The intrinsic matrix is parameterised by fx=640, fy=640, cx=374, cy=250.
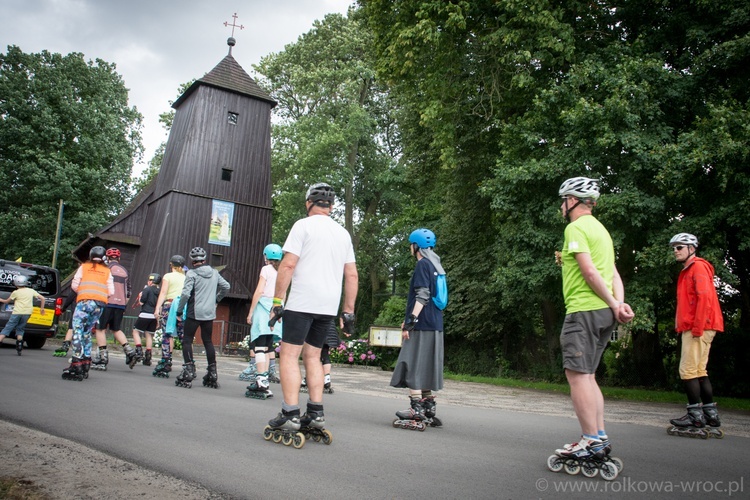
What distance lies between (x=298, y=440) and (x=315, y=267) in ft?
4.81

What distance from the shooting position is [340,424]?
6887mm

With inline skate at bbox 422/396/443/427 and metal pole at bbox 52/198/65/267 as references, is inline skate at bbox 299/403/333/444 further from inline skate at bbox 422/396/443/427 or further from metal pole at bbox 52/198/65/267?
metal pole at bbox 52/198/65/267

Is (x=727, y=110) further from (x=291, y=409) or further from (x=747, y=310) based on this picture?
(x=291, y=409)

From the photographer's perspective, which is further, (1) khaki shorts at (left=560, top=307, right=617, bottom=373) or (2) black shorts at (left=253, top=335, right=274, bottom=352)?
(2) black shorts at (left=253, top=335, right=274, bottom=352)

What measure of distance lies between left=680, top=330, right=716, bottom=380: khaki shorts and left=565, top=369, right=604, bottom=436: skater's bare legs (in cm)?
322

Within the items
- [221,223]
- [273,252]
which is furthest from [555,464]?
[221,223]

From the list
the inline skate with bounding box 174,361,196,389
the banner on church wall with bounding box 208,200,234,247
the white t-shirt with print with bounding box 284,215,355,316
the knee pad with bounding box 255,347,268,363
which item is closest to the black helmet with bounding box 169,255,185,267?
the inline skate with bounding box 174,361,196,389

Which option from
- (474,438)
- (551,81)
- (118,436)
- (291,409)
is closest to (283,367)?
(291,409)

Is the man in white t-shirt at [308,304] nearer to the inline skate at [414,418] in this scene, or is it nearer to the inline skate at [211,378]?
the inline skate at [414,418]

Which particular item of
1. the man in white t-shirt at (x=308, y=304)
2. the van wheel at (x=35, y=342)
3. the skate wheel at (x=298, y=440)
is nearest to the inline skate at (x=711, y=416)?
the man in white t-shirt at (x=308, y=304)

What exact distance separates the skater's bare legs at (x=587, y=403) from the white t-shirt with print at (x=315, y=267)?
6.73 feet

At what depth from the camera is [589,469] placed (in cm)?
450

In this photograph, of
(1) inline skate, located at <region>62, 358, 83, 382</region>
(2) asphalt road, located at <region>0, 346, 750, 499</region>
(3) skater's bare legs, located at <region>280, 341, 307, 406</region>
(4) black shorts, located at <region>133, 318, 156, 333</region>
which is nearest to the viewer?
(2) asphalt road, located at <region>0, 346, 750, 499</region>

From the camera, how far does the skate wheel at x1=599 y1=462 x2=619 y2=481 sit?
4430 millimetres
